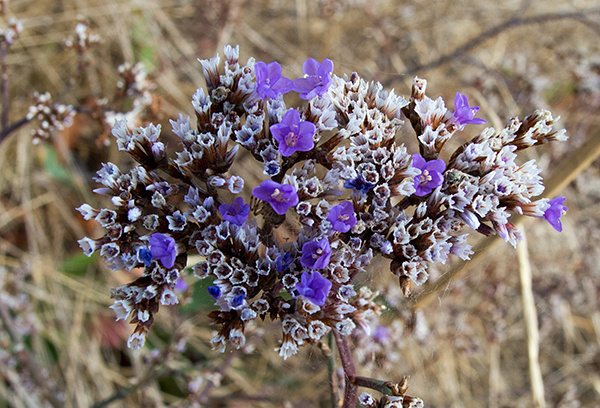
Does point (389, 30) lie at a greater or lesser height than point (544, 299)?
greater

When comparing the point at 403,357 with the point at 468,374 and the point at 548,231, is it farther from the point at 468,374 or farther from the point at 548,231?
the point at 548,231

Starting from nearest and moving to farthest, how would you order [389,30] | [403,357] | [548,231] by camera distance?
[403,357] → [548,231] → [389,30]

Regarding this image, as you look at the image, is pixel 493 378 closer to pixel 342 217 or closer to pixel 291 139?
pixel 342 217

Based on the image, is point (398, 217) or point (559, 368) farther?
point (559, 368)

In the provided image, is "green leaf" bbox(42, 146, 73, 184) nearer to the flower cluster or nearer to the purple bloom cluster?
the flower cluster

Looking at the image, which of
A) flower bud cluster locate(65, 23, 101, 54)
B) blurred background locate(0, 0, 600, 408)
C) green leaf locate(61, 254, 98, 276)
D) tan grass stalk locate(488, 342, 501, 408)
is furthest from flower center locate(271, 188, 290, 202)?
tan grass stalk locate(488, 342, 501, 408)

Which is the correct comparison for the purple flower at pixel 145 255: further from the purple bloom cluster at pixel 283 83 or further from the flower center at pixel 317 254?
the purple bloom cluster at pixel 283 83

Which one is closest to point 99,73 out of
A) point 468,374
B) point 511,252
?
point 511,252
